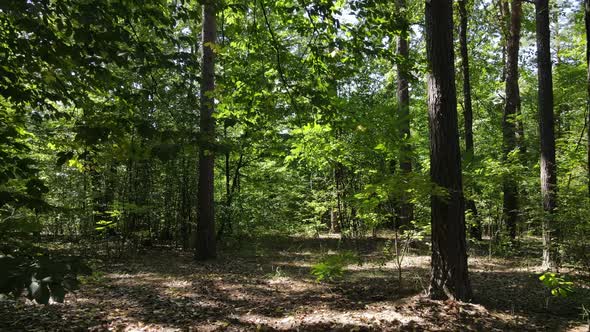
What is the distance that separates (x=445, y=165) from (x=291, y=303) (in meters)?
2.99

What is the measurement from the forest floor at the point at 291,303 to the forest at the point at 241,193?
0.14 feet

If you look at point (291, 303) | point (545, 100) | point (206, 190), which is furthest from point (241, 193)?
point (545, 100)

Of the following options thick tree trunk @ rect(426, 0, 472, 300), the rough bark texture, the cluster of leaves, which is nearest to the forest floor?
thick tree trunk @ rect(426, 0, 472, 300)

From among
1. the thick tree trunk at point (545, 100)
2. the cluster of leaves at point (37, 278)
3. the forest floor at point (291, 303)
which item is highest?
the thick tree trunk at point (545, 100)

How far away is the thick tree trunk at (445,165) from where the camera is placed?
16.5ft

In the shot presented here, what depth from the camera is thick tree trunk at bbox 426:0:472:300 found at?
5.04 metres

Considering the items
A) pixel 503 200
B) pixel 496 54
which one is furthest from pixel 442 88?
pixel 496 54

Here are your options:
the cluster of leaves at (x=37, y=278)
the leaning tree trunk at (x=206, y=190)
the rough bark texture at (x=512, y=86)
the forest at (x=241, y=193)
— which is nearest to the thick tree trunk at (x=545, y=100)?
the forest at (x=241, y=193)

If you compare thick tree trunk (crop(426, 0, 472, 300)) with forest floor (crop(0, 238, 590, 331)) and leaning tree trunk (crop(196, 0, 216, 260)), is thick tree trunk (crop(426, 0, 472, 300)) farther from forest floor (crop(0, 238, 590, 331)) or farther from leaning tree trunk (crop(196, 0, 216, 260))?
leaning tree trunk (crop(196, 0, 216, 260))

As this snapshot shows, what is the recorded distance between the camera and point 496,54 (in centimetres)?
1672

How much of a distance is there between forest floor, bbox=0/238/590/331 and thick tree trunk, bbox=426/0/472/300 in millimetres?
338

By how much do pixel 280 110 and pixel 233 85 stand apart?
0.68 m

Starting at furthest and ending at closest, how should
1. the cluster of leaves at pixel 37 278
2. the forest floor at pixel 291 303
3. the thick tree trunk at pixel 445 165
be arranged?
the thick tree trunk at pixel 445 165 → the forest floor at pixel 291 303 → the cluster of leaves at pixel 37 278

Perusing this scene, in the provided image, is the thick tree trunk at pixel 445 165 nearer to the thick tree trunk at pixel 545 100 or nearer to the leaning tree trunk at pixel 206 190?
the thick tree trunk at pixel 545 100
